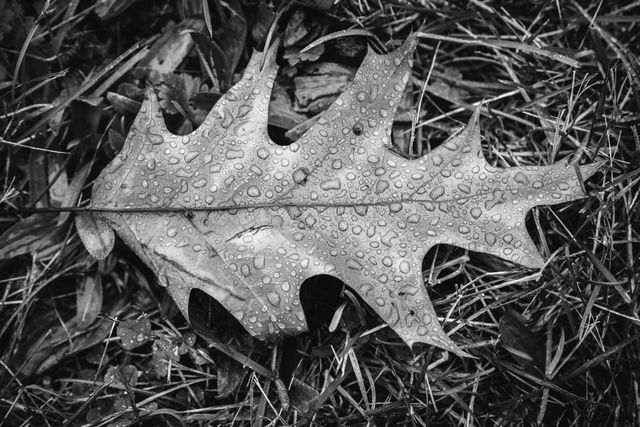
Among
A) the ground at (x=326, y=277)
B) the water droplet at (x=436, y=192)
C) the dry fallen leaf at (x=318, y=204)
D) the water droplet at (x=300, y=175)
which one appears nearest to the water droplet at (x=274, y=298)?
A: the dry fallen leaf at (x=318, y=204)

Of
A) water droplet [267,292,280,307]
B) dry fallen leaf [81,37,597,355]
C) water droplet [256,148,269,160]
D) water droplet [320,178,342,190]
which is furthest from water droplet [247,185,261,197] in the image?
water droplet [267,292,280,307]

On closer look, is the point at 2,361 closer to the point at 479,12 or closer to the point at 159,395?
the point at 159,395

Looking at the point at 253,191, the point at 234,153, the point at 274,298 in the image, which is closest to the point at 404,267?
the point at 274,298

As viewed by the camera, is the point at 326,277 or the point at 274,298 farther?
the point at 326,277

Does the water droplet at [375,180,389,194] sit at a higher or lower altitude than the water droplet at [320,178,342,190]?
lower

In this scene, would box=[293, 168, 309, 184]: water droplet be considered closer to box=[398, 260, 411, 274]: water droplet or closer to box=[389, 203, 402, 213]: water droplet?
box=[389, 203, 402, 213]: water droplet

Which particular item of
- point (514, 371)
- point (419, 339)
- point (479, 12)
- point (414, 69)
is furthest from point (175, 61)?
point (514, 371)

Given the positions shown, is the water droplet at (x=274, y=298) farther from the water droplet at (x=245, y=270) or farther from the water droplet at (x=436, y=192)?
the water droplet at (x=436, y=192)

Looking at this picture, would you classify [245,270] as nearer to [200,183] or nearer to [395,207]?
[200,183]
